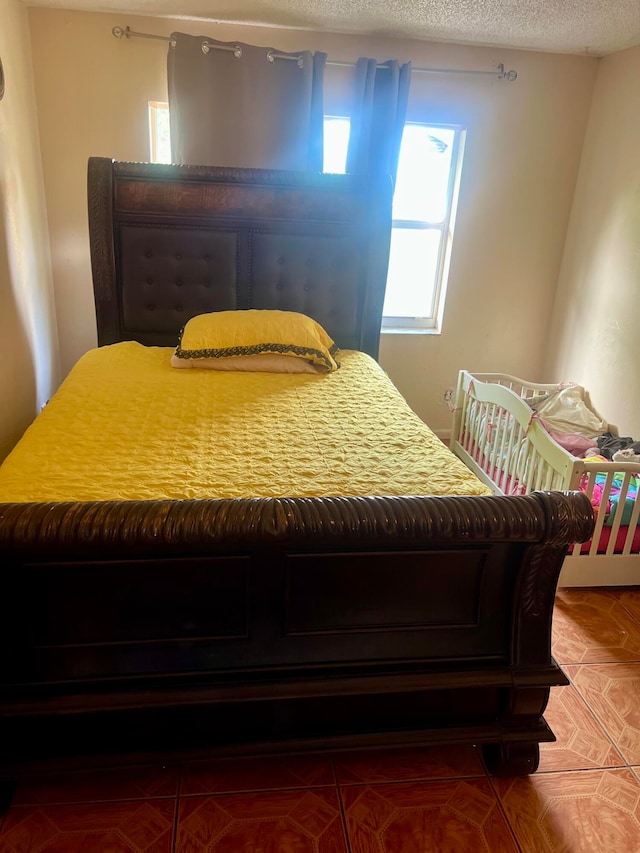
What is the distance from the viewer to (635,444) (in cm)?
268

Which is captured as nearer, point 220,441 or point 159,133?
point 220,441

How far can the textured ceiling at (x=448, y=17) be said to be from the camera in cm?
252

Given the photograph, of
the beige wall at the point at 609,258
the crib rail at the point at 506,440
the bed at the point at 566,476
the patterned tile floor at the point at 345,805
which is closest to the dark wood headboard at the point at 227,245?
the crib rail at the point at 506,440

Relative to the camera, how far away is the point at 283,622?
126cm

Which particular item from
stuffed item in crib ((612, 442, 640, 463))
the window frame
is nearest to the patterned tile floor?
stuffed item in crib ((612, 442, 640, 463))

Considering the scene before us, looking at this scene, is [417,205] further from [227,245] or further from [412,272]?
[227,245]

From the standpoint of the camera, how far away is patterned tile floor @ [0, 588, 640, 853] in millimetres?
1274

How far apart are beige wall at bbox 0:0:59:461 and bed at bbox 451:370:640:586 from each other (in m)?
2.25

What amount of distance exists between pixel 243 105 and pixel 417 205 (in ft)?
3.80

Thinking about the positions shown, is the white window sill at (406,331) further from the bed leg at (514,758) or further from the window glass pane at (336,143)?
the bed leg at (514,758)

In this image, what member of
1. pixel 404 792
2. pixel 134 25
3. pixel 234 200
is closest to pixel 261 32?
pixel 134 25

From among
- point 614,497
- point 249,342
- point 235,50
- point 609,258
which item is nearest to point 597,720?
point 614,497

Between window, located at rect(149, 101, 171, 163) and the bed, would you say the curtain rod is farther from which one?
the bed

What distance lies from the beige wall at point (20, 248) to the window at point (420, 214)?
5.06 ft
